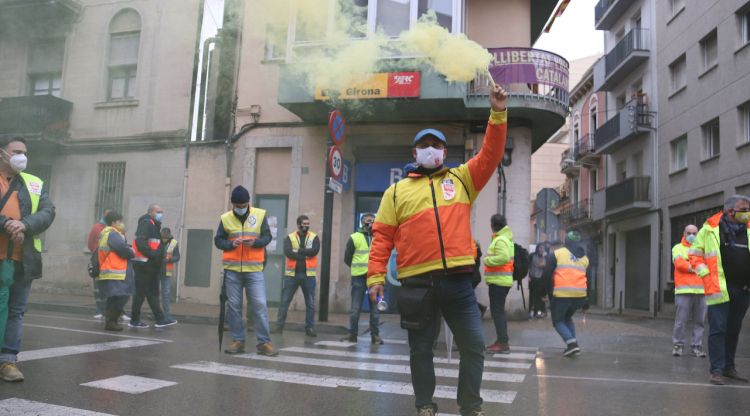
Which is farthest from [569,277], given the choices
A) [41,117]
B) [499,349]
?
[41,117]

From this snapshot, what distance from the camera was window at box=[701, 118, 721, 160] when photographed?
64.5ft

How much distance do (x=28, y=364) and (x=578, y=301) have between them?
6.49 m

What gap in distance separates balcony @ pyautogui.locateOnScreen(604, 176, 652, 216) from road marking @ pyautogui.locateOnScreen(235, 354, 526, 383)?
1975 cm

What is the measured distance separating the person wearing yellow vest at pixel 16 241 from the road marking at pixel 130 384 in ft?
2.11

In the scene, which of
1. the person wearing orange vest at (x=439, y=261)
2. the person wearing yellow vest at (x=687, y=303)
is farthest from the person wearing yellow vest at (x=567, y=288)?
the person wearing orange vest at (x=439, y=261)

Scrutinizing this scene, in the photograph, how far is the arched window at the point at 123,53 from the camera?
54.5ft

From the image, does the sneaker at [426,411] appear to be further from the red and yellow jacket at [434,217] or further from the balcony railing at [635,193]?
the balcony railing at [635,193]

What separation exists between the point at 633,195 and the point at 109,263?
2056cm

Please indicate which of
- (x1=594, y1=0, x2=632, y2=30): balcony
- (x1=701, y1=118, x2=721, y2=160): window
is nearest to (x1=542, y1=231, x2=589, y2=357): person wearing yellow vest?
(x1=701, y1=118, x2=721, y2=160): window

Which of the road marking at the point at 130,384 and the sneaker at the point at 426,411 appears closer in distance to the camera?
the sneaker at the point at 426,411

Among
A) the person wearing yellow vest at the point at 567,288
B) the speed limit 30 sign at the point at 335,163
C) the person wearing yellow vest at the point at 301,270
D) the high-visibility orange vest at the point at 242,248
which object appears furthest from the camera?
the speed limit 30 sign at the point at 335,163

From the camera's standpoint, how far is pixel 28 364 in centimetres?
586

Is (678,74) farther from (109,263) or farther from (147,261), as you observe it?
(109,263)

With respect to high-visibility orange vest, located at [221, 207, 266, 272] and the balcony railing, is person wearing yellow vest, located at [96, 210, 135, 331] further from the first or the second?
the balcony railing
